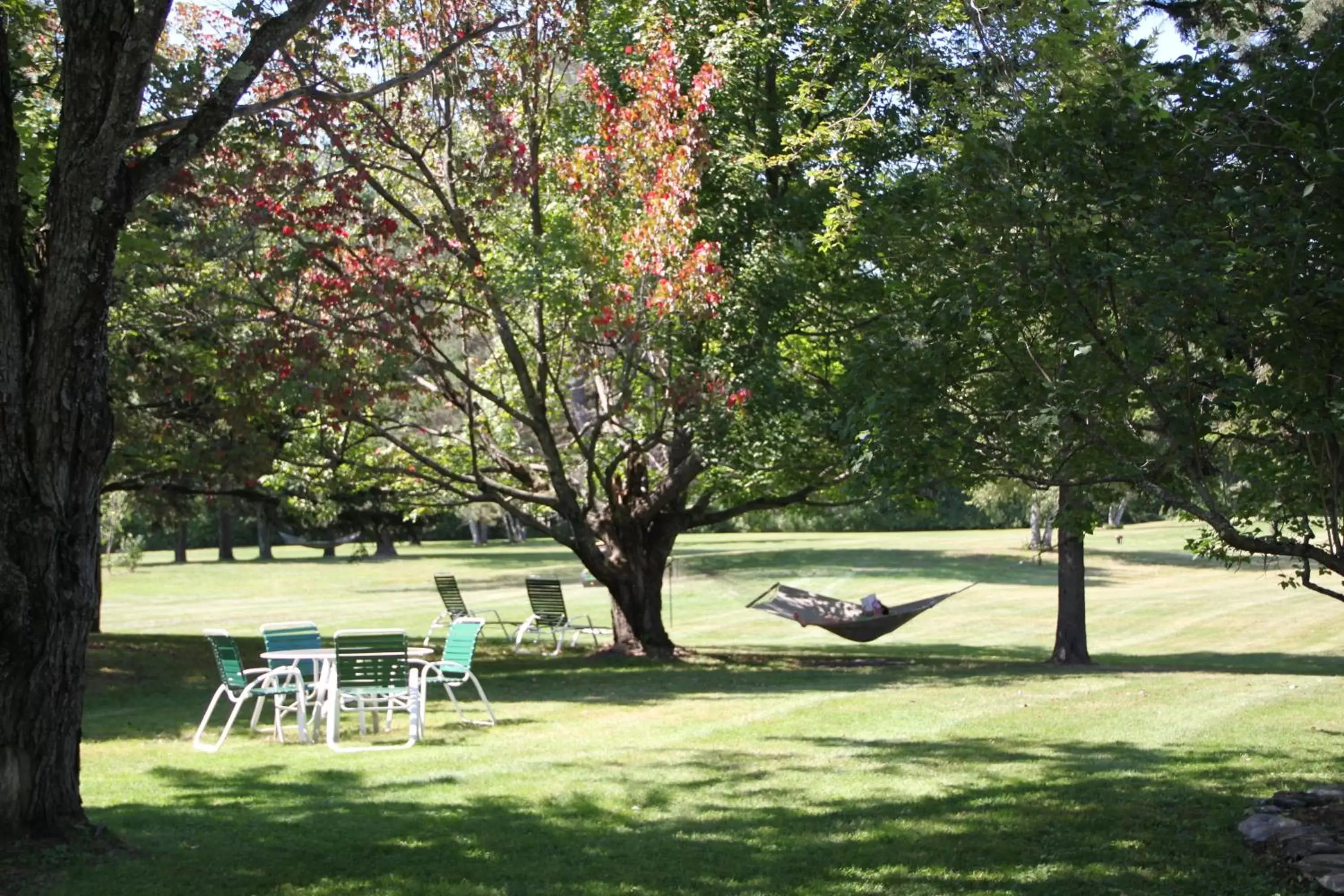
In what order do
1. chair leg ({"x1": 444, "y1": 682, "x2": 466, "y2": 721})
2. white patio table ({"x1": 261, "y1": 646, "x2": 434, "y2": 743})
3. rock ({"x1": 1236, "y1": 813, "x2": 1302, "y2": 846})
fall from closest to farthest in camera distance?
rock ({"x1": 1236, "y1": 813, "x2": 1302, "y2": 846})
white patio table ({"x1": 261, "y1": 646, "x2": 434, "y2": 743})
chair leg ({"x1": 444, "y1": 682, "x2": 466, "y2": 721})

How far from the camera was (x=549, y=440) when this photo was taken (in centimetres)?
1583

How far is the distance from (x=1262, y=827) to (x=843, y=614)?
11126 mm

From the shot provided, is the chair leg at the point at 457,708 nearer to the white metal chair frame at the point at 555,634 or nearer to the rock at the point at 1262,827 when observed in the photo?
the rock at the point at 1262,827

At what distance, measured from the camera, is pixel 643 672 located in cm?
1558

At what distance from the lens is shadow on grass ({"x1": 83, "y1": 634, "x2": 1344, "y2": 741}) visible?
1259cm

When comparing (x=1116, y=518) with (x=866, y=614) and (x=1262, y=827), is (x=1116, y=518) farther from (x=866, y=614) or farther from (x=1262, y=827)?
(x=1262, y=827)

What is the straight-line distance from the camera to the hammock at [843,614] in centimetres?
1680

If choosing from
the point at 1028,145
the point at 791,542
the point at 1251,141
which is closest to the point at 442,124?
the point at 1028,145

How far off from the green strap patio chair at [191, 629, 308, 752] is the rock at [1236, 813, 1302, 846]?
6381 millimetres

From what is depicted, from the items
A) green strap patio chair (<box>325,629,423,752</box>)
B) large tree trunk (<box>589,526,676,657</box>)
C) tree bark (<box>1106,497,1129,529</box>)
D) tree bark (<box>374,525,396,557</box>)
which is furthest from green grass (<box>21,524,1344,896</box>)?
tree bark (<box>1106,497,1129,529</box>)

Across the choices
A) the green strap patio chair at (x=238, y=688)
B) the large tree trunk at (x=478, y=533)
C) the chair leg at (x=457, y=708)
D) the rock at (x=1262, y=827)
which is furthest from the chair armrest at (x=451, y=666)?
the large tree trunk at (x=478, y=533)

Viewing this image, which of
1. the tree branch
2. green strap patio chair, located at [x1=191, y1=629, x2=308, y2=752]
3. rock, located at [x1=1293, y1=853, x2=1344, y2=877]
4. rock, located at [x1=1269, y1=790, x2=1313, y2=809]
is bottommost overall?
rock, located at [x1=1293, y1=853, x2=1344, y2=877]

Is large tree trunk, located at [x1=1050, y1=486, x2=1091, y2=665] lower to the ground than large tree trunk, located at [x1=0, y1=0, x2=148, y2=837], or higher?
lower

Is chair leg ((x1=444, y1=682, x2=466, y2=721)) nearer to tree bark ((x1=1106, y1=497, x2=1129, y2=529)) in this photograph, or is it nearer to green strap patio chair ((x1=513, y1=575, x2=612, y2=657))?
green strap patio chair ((x1=513, y1=575, x2=612, y2=657))
